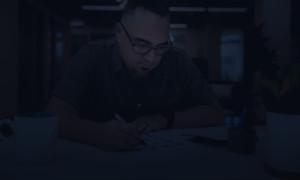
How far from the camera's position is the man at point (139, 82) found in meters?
1.79

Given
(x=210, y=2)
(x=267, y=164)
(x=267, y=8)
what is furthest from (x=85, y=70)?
(x=210, y=2)

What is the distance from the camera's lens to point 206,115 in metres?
1.85

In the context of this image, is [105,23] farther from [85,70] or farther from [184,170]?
[184,170]

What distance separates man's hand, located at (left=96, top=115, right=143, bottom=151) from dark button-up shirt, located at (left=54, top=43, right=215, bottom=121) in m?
0.61

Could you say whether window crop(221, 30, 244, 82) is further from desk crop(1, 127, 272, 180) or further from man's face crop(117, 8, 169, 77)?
desk crop(1, 127, 272, 180)

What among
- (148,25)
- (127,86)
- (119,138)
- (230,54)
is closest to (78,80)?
(127,86)

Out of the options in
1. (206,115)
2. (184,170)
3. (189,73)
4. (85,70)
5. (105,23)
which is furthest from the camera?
(105,23)

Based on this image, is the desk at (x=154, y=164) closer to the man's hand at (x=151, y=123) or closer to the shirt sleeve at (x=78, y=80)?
the man's hand at (x=151, y=123)

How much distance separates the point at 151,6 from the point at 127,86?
0.42 metres

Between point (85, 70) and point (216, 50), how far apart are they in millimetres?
9971

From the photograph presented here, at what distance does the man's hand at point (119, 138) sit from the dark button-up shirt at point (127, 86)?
61cm

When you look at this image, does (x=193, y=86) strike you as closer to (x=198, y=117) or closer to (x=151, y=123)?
(x=198, y=117)

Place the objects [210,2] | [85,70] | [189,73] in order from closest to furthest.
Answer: [85,70] → [189,73] → [210,2]

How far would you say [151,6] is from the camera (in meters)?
1.99
